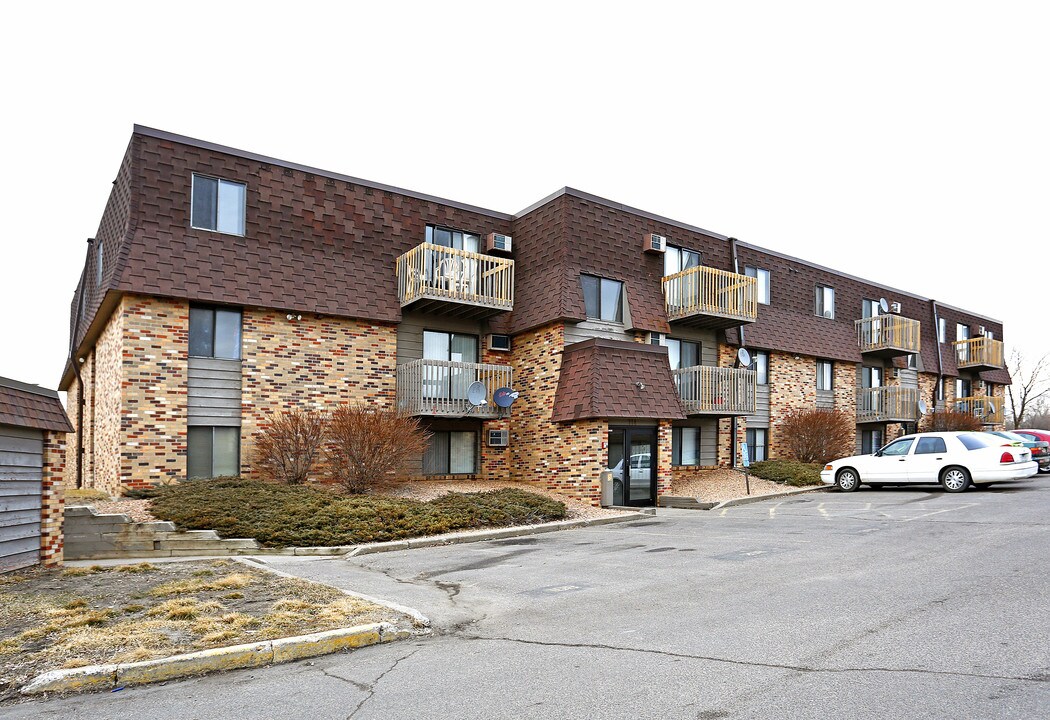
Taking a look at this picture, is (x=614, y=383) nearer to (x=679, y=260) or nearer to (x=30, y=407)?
(x=679, y=260)

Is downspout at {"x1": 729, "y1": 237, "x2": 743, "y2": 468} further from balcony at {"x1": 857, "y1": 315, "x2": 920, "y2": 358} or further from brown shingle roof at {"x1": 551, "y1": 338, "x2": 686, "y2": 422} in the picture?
balcony at {"x1": 857, "y1": 315, "x2": 920, "y2": 358}

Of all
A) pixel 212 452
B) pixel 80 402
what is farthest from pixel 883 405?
pixel 80 402

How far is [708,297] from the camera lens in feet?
74.3

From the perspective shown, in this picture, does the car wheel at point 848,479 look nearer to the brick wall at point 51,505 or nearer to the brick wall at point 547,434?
the brick wall at point 547,434

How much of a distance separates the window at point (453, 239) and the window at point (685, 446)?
26.7 ft

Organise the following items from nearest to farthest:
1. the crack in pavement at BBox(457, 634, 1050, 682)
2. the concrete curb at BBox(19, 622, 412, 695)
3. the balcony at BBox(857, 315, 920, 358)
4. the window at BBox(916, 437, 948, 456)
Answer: the crack in pavement at BBox(457, 634, 1050, 682) → the concrete curb at BBox(19, 622, 412, 695) → the window at BBox(916, 437, 948, 456) → the balcony at BBox(857, 315, 920, 358)

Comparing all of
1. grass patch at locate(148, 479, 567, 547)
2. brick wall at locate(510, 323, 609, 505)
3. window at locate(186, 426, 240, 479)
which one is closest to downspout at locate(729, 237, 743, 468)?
brick wall at locate(510, 323, 609, 505)

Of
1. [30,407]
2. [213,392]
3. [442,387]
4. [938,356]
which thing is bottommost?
[30,407]

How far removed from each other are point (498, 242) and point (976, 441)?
13002mm

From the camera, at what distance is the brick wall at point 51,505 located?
992cm

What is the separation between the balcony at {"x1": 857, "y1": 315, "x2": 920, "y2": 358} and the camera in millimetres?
30031

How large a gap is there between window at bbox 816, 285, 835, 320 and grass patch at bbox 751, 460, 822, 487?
7058 millimetres

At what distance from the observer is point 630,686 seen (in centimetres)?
514

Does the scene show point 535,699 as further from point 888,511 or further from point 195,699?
point 888,511
